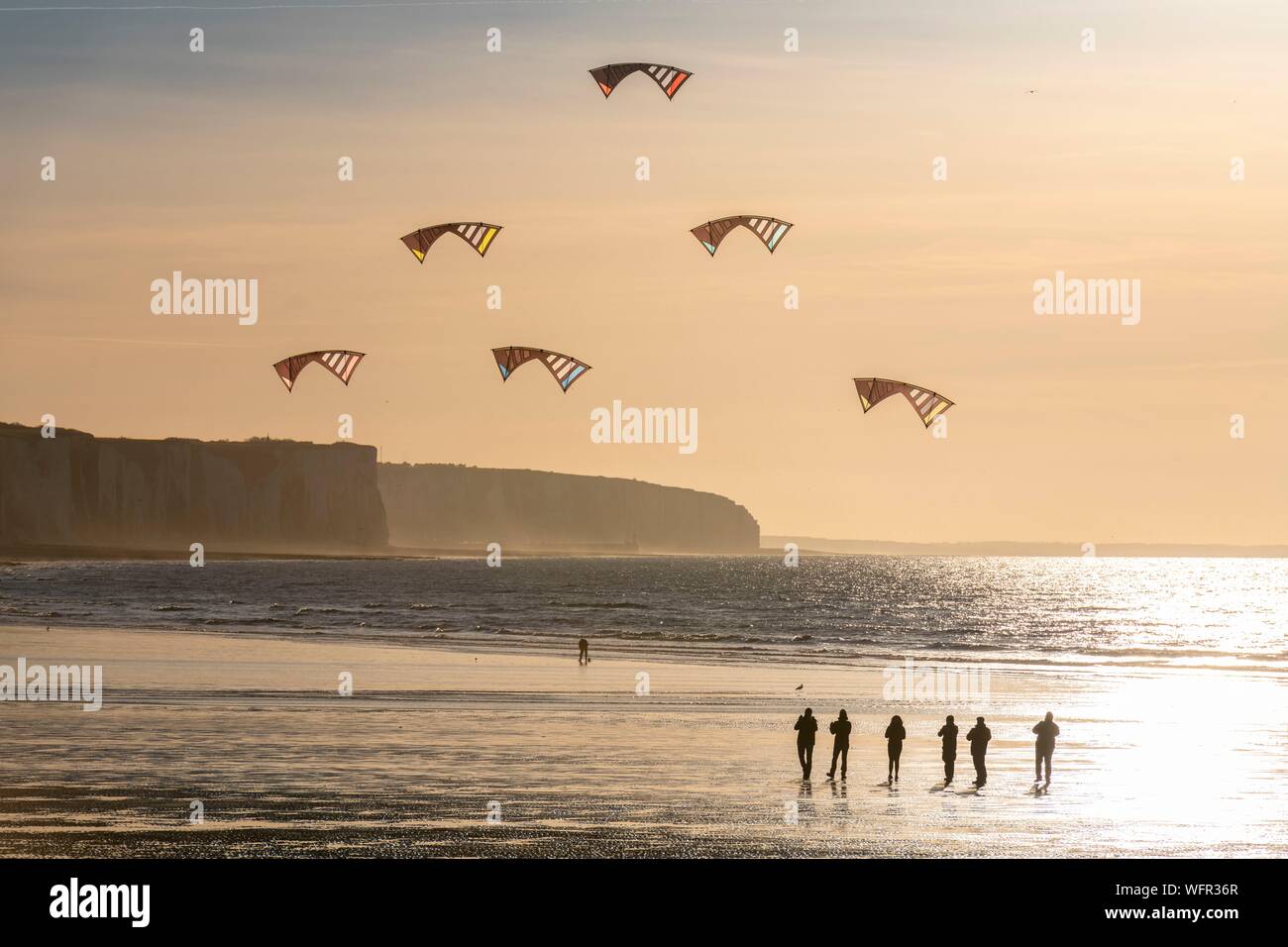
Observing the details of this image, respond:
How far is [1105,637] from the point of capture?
8638cm

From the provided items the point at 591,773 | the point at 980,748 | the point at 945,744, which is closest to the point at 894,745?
the point at 945,744

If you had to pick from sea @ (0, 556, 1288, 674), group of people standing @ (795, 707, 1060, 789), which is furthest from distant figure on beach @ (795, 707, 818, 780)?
sea @ (0, 556, 1288, 674)

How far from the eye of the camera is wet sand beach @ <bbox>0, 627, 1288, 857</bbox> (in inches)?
765

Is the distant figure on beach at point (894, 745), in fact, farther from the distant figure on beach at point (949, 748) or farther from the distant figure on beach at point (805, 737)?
the distant figure on beach at point (805, 737)

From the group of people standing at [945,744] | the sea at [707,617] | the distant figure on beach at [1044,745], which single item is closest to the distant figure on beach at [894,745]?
the group of people standing at [945,744]

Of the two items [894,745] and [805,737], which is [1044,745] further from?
[805,737]

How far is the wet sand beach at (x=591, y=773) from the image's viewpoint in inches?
765

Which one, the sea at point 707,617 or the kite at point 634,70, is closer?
the kite at point 634,70

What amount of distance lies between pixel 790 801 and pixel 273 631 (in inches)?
2018

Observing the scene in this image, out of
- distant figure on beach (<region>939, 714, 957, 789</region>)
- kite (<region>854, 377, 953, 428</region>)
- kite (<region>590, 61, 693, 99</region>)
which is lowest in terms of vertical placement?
distant figure on beach (<region>939, 714, 957, 789</region>)

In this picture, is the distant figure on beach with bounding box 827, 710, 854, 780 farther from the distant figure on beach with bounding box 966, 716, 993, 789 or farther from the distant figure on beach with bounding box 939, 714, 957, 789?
the distant figure on beach with bounding box 966, 716, 993, 789

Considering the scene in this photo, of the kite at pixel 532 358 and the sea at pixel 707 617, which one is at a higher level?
the kite at pixel 532 358

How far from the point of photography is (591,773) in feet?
82.4
